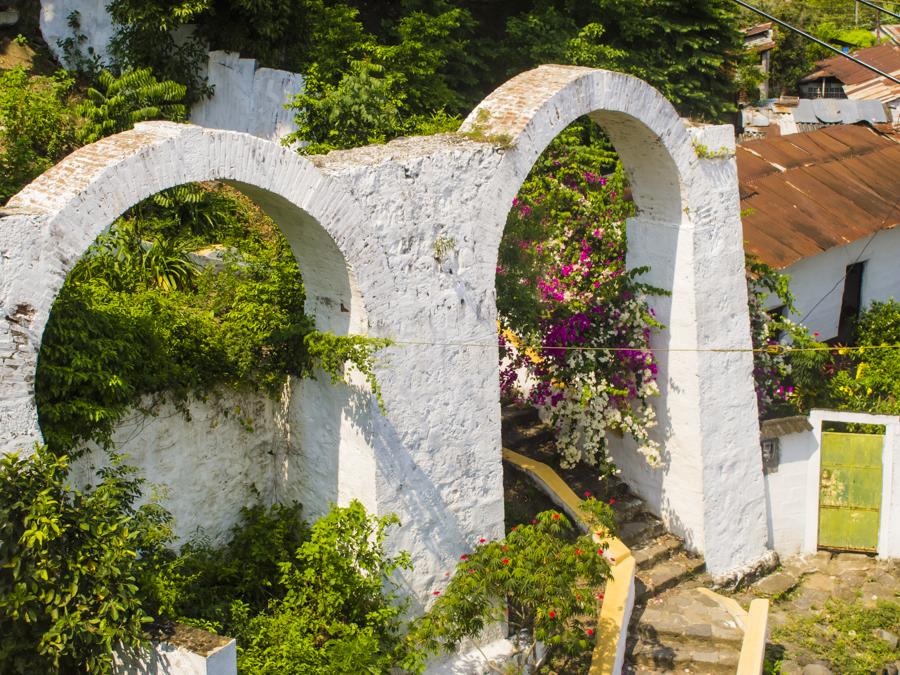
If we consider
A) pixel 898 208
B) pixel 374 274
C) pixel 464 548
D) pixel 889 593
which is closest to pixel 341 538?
pixel 464 548

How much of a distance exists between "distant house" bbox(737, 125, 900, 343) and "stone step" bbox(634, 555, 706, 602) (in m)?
3.18

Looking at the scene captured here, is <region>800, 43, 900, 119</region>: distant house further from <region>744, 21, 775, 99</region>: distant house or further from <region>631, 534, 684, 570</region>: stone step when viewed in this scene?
<region>631, 534, 684, 570</region>: stone step

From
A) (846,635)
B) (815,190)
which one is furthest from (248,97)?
(846,635)

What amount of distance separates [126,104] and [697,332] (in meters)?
6.45

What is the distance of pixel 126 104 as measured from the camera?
10.6m

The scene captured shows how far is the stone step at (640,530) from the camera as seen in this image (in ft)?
27.7

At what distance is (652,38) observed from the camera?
1484 cm

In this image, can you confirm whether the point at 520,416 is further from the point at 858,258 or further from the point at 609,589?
the point at 858,258

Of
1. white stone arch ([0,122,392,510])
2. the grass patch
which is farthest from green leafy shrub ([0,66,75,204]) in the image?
the grass patch

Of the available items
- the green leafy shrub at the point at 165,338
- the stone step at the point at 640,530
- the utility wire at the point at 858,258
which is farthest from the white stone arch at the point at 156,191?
the utility wire at the point at 858,258

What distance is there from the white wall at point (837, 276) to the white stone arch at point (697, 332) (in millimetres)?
2354

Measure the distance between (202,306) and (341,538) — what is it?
2.05m

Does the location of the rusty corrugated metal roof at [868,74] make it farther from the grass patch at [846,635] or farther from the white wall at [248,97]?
the grass patch at [846,635]

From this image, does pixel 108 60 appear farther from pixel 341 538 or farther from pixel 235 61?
pixel 341 538
